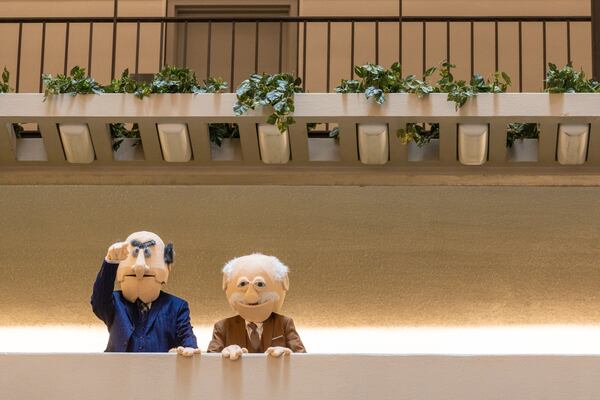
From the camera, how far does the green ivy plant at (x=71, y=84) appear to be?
8844 millimetres

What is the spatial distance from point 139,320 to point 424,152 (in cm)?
292

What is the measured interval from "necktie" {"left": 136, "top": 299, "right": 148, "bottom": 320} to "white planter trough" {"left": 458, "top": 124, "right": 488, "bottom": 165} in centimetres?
265

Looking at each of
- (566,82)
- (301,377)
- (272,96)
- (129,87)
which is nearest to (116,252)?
(301,377)

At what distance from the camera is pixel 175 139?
9016 mm

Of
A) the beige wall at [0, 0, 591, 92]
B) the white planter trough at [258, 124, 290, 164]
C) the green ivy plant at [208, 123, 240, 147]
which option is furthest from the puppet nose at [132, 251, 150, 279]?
the beige wall at [0, 0, 591, 92]

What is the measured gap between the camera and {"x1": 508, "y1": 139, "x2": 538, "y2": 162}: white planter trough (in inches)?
360

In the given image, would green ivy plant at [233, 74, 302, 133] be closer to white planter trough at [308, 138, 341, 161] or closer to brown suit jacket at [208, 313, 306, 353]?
white planter trough at [308, 138, 341, 161]

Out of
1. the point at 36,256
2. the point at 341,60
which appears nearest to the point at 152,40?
the point at 341,60

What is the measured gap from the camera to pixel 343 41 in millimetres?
11016

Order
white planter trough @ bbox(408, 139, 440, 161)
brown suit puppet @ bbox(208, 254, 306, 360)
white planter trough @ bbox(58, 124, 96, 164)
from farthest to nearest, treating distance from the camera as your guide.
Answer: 1. white planter trough @ bbox(408, 139, 440, 161)
2. white planter trough @ bbox(58, 124, 96, 164)
3. brown suit puppet @ bbox(208, 254, 306, 360)

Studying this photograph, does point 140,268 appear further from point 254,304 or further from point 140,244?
point 254,304

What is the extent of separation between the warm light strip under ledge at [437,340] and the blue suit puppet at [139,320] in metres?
2.21

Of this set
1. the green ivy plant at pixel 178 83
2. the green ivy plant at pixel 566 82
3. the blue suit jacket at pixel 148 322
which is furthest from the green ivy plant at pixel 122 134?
the green ivy plant at pixel 566 82

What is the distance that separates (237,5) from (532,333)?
390 centimetres
